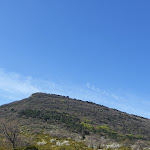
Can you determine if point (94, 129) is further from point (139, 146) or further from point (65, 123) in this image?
point (139, 146)

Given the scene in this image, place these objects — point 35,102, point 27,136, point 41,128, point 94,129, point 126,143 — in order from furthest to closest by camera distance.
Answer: point 35,102
point 94,129
point 41,128
point 27,136
point 126,143

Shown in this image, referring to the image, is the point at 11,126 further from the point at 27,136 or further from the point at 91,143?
the point at 91,143

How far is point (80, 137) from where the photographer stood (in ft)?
123

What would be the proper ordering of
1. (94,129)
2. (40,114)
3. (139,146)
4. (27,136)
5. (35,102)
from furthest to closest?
(35,102)
(40,114)
(94,129)
(27,136)
(139,146)

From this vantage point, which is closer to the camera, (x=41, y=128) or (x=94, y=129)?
(x=41, y=128)

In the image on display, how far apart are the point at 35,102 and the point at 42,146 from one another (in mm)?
→ 46140

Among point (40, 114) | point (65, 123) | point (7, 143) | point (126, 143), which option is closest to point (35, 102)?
point (40, 114)

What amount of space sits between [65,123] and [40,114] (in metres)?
9.87

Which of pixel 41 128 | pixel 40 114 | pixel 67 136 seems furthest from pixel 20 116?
pixel 67 136

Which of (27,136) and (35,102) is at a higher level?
(35,102)

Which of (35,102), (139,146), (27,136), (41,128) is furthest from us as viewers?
(35,102)

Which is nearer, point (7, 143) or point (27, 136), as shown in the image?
point (7, 143)

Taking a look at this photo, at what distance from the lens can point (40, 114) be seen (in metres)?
54.3

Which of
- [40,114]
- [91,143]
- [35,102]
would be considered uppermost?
[35,102]
